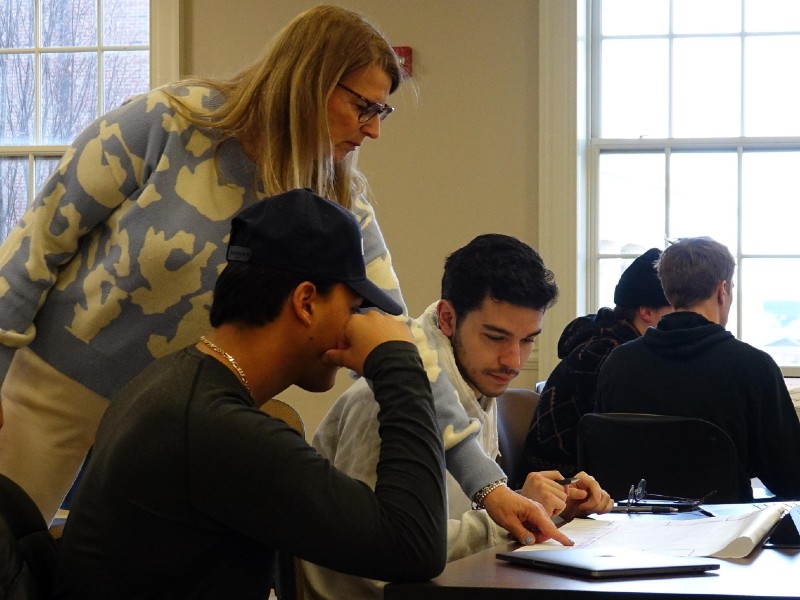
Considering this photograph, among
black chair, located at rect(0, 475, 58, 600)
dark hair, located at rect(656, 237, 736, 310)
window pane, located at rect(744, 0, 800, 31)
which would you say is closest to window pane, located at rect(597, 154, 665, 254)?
window pane, located at rect(744, 0, 800, 31)

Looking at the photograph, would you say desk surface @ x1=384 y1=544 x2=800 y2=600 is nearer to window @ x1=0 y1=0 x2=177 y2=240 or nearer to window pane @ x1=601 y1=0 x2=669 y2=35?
window pane @ x1=601 y1=0 x2=669 y2=35

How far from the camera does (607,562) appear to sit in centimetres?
118

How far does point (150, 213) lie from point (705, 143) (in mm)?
3697

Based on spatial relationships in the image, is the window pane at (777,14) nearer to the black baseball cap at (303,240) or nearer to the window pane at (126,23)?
the window pane at (126,23)

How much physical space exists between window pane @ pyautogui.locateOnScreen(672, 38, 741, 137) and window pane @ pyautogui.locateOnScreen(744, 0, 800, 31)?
0.14 m

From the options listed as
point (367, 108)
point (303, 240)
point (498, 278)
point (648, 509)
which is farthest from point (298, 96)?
point (648, 509)

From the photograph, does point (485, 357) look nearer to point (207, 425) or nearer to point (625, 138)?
point (207, 425)

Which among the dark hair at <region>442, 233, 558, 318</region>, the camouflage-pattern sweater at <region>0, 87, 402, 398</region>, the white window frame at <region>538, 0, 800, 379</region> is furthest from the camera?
the white window frame at <region>538, 0, 800, 379</region>

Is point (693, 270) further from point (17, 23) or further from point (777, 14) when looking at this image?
point (17, 23)

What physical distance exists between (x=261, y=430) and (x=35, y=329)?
0.69m

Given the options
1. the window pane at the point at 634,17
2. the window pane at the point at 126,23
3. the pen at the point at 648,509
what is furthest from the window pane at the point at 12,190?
the pen at the point at 648,509

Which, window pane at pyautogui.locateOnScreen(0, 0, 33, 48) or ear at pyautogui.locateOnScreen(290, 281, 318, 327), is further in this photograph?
window pane at pyautogui.locateOnScreen(0, 0, 33, 48)

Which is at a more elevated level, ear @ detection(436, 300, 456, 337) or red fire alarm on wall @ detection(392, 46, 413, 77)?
red fire alarm on wall @ detection(392, 46, 413, 77)

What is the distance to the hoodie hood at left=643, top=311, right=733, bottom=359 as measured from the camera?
9.12ft
